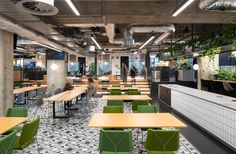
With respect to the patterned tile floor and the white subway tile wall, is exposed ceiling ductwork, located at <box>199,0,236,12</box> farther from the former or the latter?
the patterned tile floor

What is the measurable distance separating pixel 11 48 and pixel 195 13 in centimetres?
597

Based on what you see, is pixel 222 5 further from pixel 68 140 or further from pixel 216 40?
pixel 68 140

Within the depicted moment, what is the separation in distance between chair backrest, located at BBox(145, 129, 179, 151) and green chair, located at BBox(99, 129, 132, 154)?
290mm

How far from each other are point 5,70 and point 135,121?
528 centimetres

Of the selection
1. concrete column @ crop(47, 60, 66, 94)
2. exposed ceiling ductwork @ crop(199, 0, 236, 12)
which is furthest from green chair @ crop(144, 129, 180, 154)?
concrete column @ crop(47, 60, 66, 94)

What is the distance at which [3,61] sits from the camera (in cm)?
698

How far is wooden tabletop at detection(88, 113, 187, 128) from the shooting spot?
11.0ft

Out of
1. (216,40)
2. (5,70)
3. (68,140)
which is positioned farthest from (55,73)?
(216,40)

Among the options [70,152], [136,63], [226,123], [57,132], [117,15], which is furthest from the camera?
[136,63]

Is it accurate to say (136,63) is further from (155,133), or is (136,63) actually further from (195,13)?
(155,133)

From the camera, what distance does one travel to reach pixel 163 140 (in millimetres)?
2975

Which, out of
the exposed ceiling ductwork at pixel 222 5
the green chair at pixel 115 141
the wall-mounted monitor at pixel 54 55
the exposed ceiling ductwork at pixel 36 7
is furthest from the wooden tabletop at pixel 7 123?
the wall-mounted monitor at pixel 54 55

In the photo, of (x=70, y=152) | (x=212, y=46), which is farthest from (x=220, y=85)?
(x=70, y=152)

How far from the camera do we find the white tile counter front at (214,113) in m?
4.52
